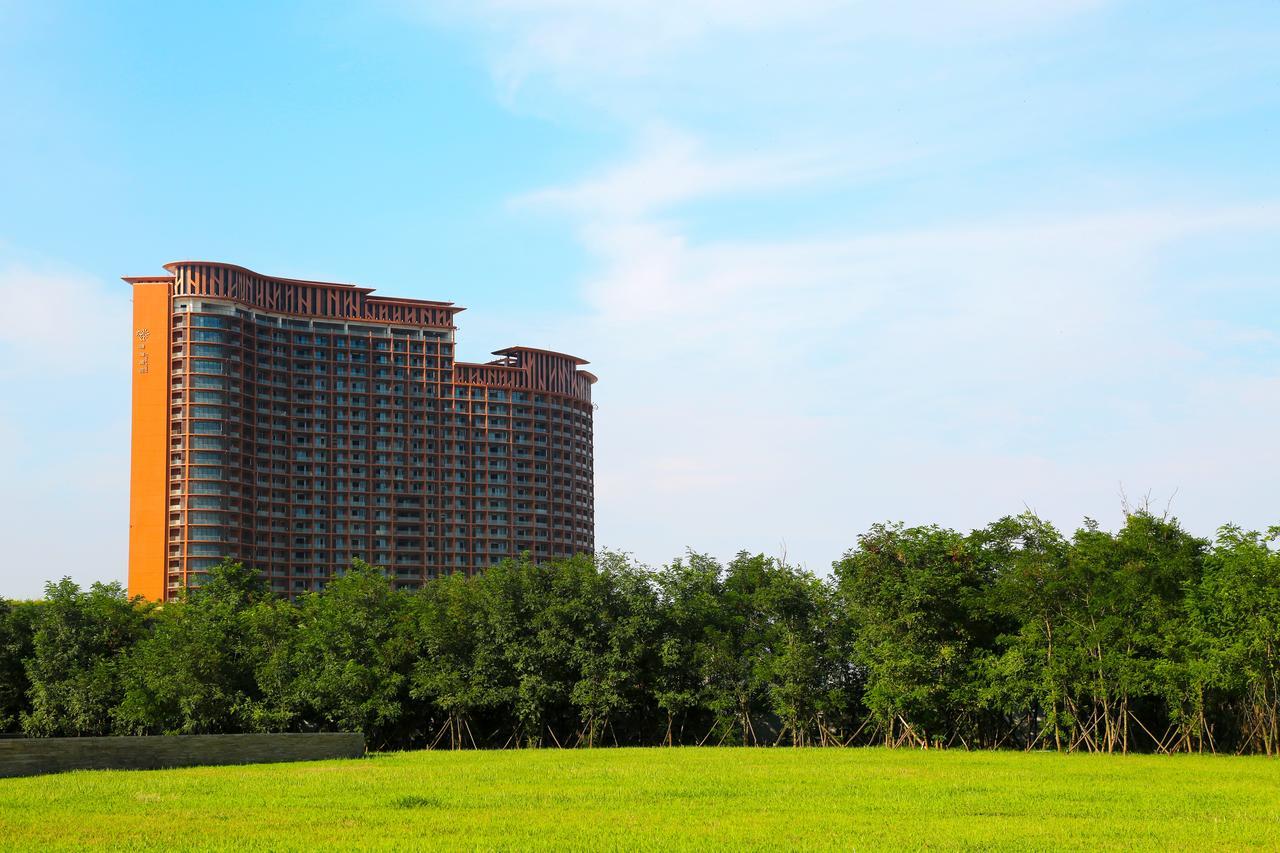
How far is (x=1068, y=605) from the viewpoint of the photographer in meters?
55.4

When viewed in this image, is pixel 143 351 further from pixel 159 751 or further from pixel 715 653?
pixel 159 751

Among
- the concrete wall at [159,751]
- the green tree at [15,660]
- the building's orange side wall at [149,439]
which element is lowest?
the concrete wall at [159,751]

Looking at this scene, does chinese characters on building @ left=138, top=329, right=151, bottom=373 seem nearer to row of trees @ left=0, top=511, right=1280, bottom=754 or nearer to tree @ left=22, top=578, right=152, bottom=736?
row of trees @ left=0, top=511, right=1280, bottom=754

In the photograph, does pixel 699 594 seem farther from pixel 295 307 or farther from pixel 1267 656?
pixel 295 307

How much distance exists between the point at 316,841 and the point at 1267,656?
38.7 m

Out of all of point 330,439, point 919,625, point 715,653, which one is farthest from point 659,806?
point 330,439

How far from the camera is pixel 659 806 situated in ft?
99.6

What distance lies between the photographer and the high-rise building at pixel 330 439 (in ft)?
498

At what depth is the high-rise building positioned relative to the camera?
151875 mm

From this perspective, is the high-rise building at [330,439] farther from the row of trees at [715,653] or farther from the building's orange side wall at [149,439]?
the row of trees at [715,653]

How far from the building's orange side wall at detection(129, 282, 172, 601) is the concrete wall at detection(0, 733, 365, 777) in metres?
109

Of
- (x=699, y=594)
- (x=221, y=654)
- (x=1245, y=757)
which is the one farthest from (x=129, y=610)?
(x=1245, y=757)

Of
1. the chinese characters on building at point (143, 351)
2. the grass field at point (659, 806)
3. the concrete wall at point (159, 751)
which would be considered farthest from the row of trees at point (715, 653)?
the chinese characters on building at point (143, 351)

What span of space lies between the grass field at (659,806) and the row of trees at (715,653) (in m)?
8.37
